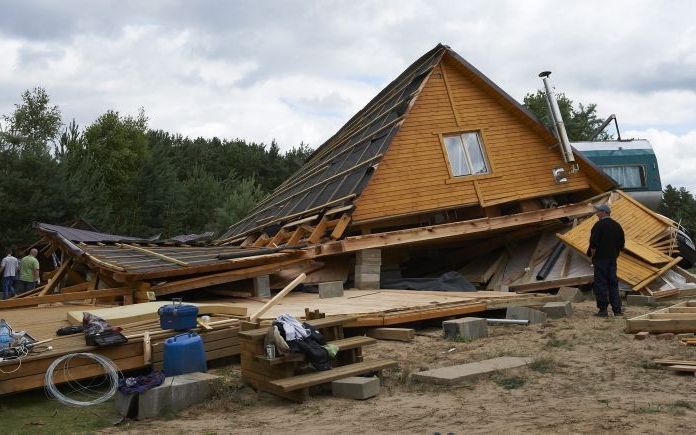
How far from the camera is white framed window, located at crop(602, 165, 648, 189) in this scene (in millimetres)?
19594

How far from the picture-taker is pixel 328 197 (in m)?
14.8

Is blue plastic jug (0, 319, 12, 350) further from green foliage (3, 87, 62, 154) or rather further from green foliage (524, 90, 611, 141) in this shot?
green foliage (524, 90, 611, 141)

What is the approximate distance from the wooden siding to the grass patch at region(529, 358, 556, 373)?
7101 millimetres

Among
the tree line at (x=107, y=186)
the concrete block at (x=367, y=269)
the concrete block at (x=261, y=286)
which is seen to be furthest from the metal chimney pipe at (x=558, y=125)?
the tree line at (x=107, y=186)

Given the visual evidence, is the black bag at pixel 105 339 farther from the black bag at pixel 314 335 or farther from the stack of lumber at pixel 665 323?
the stack of lumber at pixel 665 323

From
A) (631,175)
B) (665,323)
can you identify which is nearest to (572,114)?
(631,175)

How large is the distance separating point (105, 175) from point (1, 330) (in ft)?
115

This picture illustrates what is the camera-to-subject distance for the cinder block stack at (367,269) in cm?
1224

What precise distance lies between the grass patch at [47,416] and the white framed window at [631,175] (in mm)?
17571

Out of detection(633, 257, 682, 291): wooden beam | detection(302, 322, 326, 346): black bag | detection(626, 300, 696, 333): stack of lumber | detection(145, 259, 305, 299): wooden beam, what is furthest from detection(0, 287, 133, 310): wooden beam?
detection(633, 257, 682, 291): wooden beam

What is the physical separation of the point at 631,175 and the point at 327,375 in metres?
16.9

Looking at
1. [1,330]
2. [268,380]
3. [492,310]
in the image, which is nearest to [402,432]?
[268,380]

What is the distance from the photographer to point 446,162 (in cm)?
1418

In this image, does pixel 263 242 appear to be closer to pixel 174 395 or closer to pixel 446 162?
pixel 446 162
